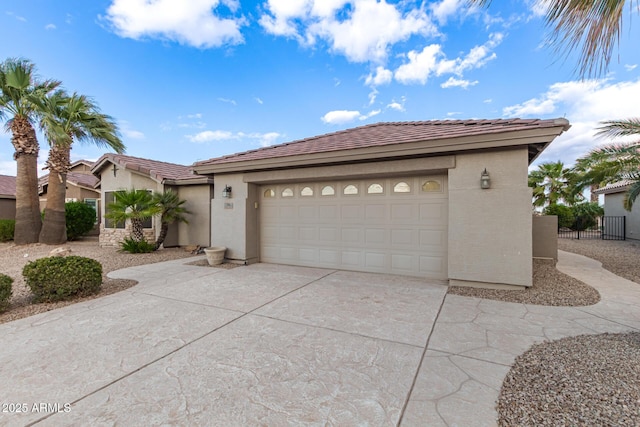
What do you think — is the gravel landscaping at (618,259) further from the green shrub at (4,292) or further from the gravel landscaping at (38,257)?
the green shrub at (4,292)

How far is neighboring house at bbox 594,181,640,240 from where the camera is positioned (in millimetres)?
14152

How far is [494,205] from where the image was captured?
527 cm

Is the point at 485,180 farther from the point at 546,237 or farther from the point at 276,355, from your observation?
the point at 276,355

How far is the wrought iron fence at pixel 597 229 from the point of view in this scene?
1567cm

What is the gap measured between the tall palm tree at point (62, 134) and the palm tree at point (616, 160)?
18369 millimetres

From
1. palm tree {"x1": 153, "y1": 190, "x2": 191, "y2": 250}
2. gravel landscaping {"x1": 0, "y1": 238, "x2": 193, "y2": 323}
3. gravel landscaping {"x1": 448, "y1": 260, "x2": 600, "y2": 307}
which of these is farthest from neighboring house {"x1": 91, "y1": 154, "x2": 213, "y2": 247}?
gravel landscaping {"x1": 448, "y1": 260, "x2": 600, "y2": 307}

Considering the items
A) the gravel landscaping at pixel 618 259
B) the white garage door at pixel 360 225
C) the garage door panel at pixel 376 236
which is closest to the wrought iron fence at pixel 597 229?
the gravel landscaping at pixel 618 259

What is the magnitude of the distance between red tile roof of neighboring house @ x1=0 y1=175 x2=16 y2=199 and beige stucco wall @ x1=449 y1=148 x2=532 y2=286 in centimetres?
2541

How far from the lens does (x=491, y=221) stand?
17.4ft

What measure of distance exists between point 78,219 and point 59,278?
498 inches

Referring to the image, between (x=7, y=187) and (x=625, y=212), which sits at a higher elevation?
(x=7, y=187)

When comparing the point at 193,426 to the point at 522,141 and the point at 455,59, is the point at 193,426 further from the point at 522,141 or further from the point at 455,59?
the point at 455,59

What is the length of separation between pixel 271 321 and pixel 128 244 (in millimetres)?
9367

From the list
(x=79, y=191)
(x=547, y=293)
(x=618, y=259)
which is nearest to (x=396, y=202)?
(x=547, y=293)
